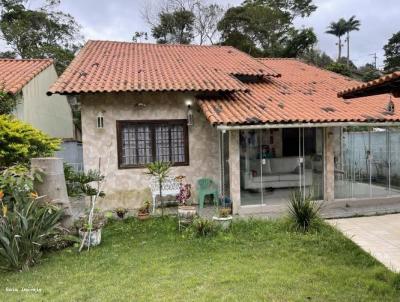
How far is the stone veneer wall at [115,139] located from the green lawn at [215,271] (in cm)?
334

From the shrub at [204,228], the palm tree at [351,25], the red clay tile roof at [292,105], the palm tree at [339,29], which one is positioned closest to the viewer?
the shrub at [204,228]

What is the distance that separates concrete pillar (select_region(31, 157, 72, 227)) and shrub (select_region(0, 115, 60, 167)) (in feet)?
3.10

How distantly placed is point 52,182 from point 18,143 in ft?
5.56

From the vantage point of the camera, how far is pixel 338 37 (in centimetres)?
6166

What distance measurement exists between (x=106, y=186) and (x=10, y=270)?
17.2 feet

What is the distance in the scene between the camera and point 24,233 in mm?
7234

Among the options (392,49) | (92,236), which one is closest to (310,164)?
(92,236)

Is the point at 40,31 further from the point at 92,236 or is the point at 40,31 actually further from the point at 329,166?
the point at 329,166

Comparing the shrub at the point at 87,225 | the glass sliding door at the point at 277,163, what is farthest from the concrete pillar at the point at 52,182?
the glass sliding door at the point at 277,163

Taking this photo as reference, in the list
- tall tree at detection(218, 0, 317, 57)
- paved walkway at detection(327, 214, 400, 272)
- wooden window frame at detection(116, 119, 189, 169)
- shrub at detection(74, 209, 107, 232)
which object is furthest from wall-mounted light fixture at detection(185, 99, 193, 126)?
tall tree at detection(218, 0, 317, 57)

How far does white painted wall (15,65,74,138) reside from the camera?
14158mm

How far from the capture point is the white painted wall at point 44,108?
14158 mm

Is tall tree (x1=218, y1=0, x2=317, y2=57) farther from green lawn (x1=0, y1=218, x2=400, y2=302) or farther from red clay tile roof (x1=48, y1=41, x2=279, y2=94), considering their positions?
green lawn (x1=0, y1=218, x2=400, y2=302)

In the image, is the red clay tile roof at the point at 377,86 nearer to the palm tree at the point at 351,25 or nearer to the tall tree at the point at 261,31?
the tall tree at the point at 261,31
